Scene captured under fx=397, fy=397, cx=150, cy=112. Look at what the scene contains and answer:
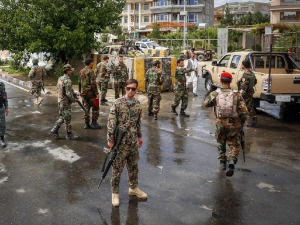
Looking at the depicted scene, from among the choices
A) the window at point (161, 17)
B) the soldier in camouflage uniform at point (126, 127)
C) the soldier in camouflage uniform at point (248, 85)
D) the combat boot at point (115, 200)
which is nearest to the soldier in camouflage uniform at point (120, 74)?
the soldier in camouflage uniform at point (248, 85)

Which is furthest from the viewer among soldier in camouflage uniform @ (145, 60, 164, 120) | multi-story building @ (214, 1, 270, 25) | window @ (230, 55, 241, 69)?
multi-story building @ (214, 1, 270, 25)

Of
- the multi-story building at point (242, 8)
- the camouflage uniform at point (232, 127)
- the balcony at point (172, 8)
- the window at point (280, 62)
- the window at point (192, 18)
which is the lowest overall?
the camouflage uniform at point (232, 127)

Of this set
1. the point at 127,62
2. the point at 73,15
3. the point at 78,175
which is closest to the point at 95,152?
→ the point at 78,175

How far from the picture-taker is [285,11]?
167ft

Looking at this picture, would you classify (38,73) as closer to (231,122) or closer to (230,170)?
(231,122)

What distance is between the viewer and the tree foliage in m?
17.9

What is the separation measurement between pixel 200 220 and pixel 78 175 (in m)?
2.53

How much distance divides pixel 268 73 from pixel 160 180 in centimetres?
643

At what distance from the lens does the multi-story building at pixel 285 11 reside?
50.1 m

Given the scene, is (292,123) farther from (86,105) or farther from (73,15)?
(73,15)

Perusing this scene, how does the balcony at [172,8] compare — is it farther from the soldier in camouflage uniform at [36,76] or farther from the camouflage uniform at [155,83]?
the camouflage uniform at [155,83]

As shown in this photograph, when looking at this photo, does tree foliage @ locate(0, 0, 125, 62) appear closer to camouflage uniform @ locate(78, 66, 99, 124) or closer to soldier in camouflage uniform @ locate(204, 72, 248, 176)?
camouflage uniform @ locate(78, 66, 99, 124)

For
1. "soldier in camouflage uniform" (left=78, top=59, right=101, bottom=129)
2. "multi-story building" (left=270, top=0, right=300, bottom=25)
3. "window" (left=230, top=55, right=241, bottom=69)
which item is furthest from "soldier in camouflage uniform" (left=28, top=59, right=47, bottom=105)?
"multi-story building" (left=270, top=0, right=300, bottom=25)

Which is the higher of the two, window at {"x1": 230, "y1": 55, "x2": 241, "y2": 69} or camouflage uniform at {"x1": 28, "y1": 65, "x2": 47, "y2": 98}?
window at {"x1": 230, "y1": 55, "x2": 241, "y2": 69}
